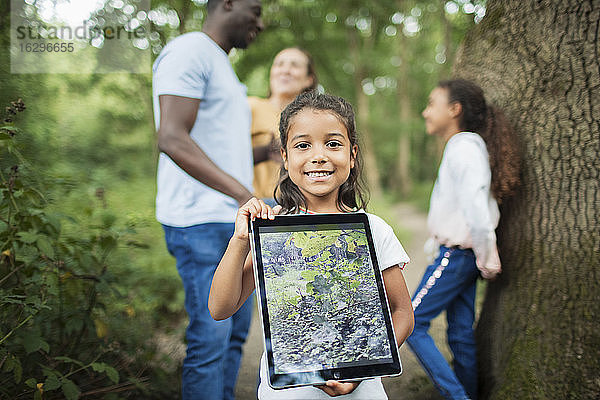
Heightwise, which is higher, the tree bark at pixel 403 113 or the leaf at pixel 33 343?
the tree bark at pixel 403 113

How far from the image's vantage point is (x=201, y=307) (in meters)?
2.53

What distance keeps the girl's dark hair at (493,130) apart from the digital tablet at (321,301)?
5.32 ft

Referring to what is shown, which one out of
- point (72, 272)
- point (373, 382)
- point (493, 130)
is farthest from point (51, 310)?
point (493, 130)

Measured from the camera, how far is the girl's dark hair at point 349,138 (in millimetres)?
1978

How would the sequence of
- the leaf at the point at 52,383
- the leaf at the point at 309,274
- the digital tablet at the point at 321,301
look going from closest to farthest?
1. the digital tablet at the point at 321,301
2. the leaf at the point at 309,274
3. the leaf at the point at 52,383

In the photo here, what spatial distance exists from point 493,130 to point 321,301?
79.2 inches

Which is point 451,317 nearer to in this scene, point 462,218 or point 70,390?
point 462,218

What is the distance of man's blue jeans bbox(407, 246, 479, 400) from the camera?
296cm

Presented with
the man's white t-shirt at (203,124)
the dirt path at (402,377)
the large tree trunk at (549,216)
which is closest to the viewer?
the man's white t-shirt at (203,124)

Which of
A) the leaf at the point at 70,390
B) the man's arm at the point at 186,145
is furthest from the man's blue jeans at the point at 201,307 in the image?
the leaf at the point at 70,390

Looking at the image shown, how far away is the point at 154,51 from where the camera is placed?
26.5ft

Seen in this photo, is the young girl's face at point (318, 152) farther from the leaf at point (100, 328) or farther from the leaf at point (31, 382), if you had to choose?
the leaf at point (100, 328)

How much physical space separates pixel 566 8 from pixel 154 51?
6.43 metres

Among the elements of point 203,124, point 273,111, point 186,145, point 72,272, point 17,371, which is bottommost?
point 17,371
